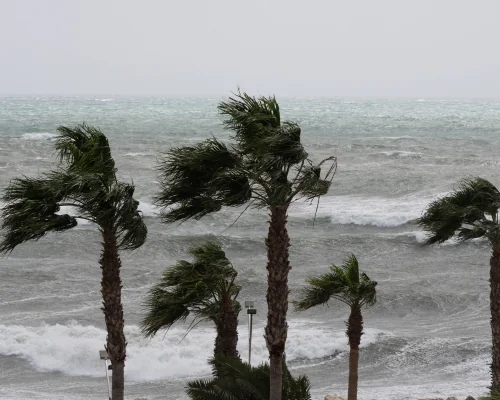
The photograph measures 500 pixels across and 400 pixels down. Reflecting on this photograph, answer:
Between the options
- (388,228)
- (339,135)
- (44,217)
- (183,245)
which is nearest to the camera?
(44,217)

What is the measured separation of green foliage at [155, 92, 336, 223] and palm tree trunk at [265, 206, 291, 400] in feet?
0.96

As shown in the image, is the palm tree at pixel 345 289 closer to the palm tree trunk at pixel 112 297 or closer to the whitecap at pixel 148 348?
the palm tree trunk at pixel 112 297

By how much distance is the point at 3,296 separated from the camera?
82.1 ft

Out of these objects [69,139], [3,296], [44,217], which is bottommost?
[3,296]

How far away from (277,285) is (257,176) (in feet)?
4.88

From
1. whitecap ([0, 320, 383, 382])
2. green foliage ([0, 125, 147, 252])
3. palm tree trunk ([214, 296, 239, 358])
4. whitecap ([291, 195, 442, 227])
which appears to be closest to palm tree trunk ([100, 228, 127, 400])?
green foliage ([0, 125, 147, 252])

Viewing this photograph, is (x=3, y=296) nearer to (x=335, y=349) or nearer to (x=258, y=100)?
(x=335, y=349)

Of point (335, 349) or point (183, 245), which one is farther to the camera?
point (183, 245)

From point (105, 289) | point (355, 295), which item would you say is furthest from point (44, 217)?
Answer: point (355, 295)

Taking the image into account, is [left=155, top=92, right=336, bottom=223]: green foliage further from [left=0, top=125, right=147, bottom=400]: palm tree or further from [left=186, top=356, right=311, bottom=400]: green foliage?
[left=186, top=356, right=311, bottom=400]: green foliage

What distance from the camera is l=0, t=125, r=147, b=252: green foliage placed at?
A: 9844 millimetres

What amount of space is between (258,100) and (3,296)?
662 inches

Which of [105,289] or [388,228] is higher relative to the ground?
[105,289]

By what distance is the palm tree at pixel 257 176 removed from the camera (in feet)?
32.8
